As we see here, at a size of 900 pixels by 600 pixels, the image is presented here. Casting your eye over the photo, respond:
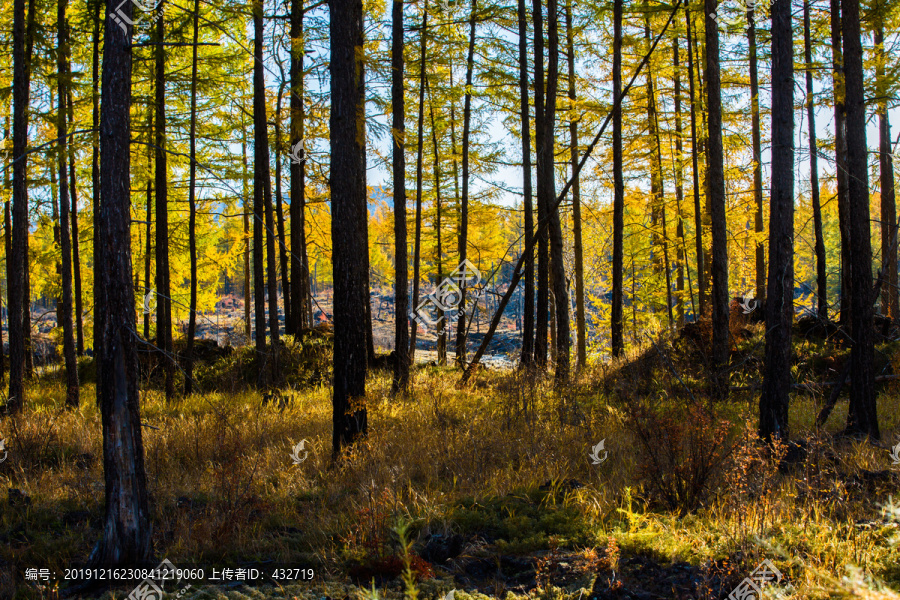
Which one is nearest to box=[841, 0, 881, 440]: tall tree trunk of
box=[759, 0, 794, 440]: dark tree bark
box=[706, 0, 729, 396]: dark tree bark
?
box=[759, 0, 794, 440]: dark tree bark

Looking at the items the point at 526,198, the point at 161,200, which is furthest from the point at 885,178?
the point at 161,200

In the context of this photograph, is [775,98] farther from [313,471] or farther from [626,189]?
[626,189]

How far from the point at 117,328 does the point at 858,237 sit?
26.5ft

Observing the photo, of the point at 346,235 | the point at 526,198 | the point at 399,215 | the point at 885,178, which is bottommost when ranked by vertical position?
the point at 346,235

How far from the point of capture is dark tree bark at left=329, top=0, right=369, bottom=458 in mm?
6207

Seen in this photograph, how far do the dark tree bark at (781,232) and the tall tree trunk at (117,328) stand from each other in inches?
246

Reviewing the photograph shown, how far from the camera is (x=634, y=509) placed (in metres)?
4.52

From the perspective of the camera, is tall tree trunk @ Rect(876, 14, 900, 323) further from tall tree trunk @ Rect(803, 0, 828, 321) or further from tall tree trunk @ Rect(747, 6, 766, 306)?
tall tree trunk @ Rect(747, 6, 766, 306)

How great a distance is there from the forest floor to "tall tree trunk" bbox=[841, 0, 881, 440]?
1.79 feet

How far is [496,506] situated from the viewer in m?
4.62

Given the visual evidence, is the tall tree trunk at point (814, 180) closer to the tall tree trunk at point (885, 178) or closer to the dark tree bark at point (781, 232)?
the tall tree trunk at point (885, 178)

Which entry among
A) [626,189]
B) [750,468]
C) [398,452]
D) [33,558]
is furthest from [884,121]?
[33,558]

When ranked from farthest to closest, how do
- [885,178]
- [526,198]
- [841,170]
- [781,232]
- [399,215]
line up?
[885,178] → [526,198] → [841,170] → [399,215] → [781,232]

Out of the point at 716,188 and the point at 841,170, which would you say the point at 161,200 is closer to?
the point at 716,188
